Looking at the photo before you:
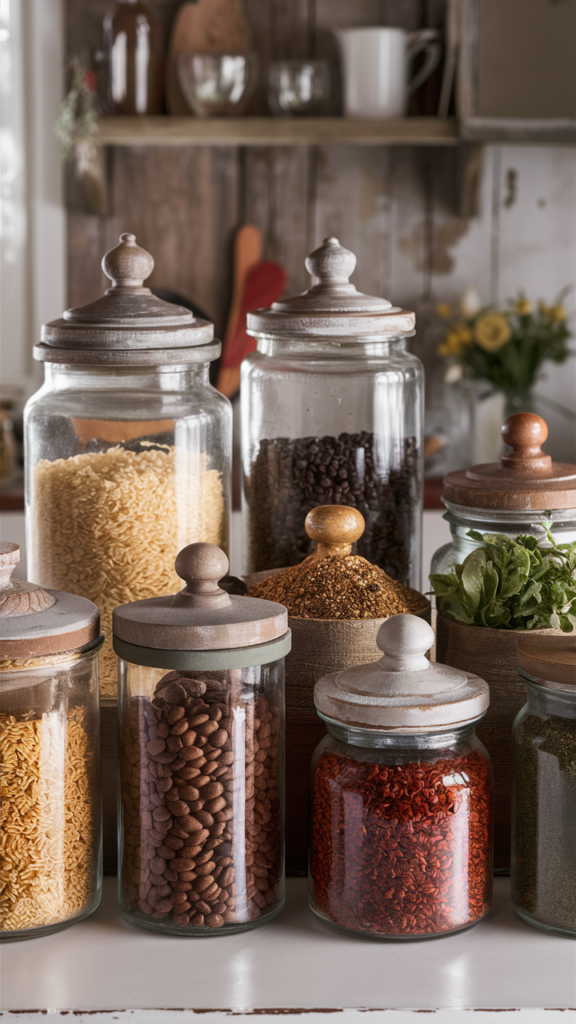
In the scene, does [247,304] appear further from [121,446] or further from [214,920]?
[214,920]

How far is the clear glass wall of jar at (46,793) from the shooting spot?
2.05 ft

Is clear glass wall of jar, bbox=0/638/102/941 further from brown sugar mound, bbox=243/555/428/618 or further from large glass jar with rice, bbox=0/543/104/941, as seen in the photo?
brown sugar mound, bbox=243/555/428/618

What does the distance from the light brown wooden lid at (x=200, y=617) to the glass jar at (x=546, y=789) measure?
15cm

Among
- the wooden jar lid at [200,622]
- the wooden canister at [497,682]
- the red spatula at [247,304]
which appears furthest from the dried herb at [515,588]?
the red spatula at [247,304]

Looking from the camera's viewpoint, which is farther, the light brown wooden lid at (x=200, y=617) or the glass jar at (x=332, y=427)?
the glass jar at (x=332, y=427)

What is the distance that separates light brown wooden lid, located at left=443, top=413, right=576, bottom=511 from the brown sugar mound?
0.08m

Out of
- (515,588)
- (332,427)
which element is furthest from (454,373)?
(515,588)

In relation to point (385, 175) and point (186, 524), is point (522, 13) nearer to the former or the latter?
point (385, 175)

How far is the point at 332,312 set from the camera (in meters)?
0.86

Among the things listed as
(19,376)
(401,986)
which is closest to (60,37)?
(19,376)

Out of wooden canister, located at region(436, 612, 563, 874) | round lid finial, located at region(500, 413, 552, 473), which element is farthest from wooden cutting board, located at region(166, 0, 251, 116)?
wooden canister, located at region(436, 612, 563, 874)

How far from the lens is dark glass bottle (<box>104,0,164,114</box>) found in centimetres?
250

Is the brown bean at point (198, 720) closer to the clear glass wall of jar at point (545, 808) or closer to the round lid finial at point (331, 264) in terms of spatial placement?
the clear glass wall of jar at point (545, 808)

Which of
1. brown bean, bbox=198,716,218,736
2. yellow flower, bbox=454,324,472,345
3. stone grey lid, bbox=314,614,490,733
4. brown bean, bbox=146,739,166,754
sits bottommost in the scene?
brown bean, bbox=146,739,166,754
